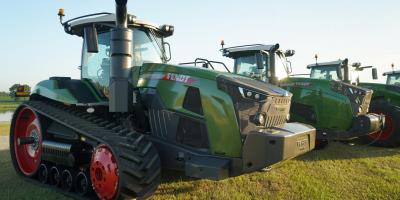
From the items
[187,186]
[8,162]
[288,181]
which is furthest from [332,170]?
[8,162]

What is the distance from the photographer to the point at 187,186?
16.3 ft

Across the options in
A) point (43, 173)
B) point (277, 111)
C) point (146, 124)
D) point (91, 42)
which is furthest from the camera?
point (43, 173)

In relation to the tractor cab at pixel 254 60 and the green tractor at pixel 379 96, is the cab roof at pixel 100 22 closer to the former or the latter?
the tractor cab at pixel 254 60

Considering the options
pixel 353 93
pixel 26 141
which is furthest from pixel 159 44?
pixel 353 93

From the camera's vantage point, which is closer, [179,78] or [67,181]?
[179,78]

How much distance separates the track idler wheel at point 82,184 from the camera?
4379mm

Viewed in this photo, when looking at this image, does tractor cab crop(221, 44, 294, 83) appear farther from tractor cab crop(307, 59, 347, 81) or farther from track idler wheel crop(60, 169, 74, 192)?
track idler wheel crop(60, 169, 74, 192)

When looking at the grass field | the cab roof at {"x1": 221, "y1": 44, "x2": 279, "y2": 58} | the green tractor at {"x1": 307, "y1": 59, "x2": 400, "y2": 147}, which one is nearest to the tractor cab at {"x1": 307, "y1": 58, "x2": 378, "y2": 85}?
the green tractor at {"x1": 307, "y1": 59, "x2": 400, "y2": 147}

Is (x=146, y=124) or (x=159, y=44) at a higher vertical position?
(x=159, y=44)

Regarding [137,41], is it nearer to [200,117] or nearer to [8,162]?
[200,117]

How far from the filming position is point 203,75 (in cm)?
418

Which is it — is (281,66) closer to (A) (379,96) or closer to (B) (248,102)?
(A) (379,96)

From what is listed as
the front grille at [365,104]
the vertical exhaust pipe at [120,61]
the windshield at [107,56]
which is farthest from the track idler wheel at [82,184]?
the front grille at [365,104]

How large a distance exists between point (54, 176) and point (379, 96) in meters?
8.22
